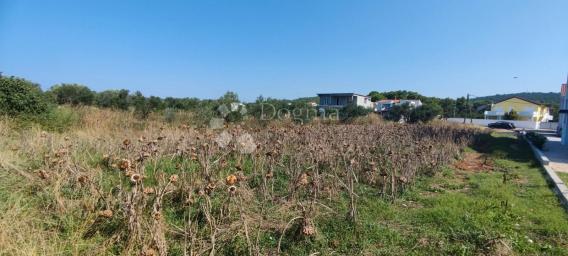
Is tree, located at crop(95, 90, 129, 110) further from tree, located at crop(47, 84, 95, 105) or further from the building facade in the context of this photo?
the building facade

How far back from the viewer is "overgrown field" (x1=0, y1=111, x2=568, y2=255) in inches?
107

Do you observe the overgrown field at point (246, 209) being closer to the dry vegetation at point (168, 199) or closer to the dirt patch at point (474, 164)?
the dry vegetation at point (168, 199)

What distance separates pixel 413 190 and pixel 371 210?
1.50 metres

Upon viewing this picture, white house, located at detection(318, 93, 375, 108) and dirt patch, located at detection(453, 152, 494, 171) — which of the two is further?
white house, located at detection(318, 93, 375, 108)

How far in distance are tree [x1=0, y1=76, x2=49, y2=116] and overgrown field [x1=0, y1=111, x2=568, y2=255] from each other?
10.8 ft

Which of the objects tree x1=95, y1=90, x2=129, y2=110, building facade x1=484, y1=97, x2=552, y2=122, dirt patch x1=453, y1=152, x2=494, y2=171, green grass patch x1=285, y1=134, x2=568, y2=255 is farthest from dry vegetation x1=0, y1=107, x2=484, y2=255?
building facade x1=484, y1=97, x2=552, y2=122

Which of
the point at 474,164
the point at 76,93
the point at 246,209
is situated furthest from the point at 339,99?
the point at 246,209

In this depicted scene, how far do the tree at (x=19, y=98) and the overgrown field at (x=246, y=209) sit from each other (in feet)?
10.8

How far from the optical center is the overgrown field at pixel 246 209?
272 cm

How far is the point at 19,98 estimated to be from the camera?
8367 millimetres

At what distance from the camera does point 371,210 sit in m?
4.06

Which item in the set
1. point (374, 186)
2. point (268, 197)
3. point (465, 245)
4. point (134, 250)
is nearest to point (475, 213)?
point (465, 245)

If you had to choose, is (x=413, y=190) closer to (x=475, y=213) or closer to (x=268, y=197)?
(x=475, y=213)

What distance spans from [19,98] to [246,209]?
8.21 metres
